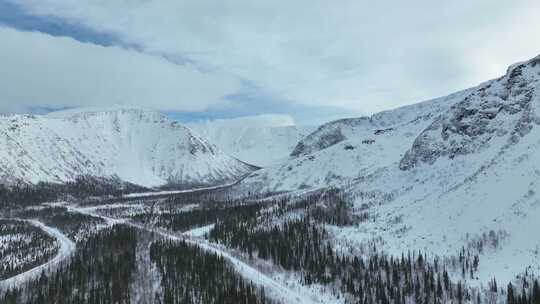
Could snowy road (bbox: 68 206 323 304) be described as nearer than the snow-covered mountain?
Yes

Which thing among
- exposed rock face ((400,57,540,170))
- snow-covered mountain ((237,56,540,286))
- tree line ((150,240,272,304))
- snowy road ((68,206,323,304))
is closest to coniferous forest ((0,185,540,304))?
tree line ((150,240,272,304))

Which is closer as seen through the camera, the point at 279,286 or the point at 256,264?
the point at 279,286

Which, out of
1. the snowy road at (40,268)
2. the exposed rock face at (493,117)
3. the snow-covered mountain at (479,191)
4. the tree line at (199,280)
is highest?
the exposed rock face at (493,117)

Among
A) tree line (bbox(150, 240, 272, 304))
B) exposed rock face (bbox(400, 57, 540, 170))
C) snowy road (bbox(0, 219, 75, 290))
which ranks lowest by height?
snowy road (bbox(0, 219, 75, 290))

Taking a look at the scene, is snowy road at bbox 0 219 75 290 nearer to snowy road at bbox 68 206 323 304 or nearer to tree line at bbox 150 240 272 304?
tree line at bbox 150 240 272 304

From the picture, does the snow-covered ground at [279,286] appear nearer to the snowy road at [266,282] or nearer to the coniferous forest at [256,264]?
the snowy road at [266,282]

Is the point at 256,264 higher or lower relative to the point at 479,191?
lower

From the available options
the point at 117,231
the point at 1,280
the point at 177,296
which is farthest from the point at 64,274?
the point at 117,231

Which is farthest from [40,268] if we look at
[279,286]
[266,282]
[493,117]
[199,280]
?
[493,117]

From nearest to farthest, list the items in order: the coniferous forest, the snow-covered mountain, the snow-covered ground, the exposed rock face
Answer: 1. the coniferous forest
2. the snow-covered ground
3. the snow-covered mountain
4. the exposed rock face

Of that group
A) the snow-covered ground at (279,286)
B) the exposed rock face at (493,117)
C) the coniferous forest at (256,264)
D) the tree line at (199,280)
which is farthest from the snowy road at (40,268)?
the exposed rock face at (493,117)

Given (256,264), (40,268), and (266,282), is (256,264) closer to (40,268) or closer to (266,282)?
(266,282)

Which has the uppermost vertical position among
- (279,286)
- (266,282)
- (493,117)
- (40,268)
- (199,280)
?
(493,117)
